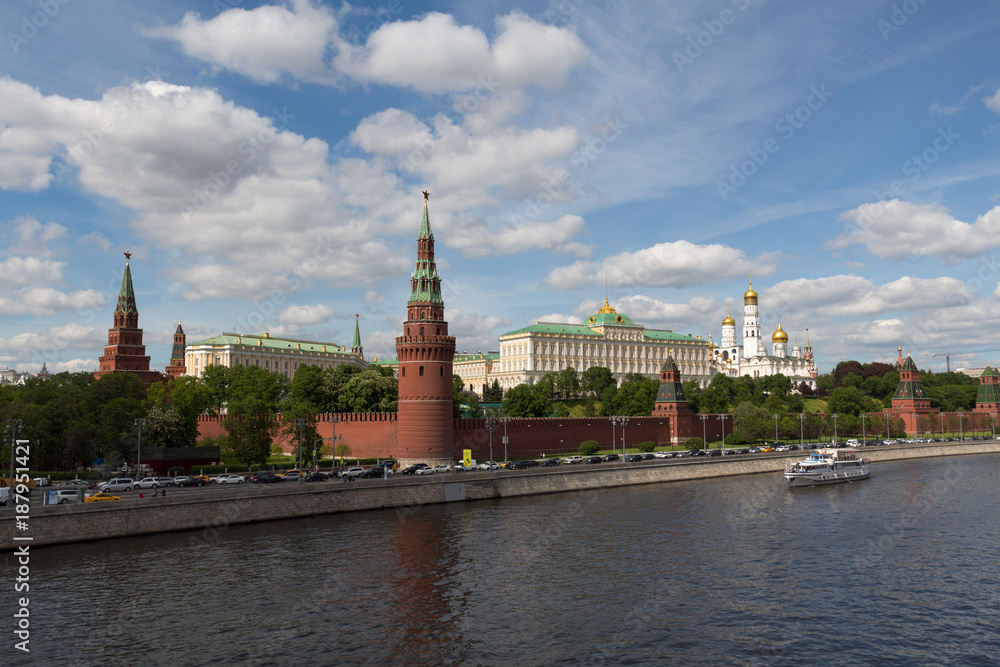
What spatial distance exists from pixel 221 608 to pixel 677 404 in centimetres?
7883

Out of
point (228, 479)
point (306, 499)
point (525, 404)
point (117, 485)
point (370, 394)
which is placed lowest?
point (306, 499)

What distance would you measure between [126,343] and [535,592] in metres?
78.9

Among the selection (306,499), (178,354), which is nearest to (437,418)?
(306,499)

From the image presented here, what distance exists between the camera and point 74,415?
57188mm

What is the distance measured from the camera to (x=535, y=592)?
2819cm

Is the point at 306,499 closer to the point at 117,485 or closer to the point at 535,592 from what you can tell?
the point at 117,485

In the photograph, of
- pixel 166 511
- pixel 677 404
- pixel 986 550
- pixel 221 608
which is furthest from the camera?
pixel 677 404

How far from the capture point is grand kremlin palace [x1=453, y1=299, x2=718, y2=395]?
15625 centimetres

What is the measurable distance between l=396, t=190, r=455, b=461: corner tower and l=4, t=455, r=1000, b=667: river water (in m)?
22.0

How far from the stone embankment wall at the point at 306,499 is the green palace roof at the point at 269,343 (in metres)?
110

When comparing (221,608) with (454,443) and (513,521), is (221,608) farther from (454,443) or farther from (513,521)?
(454,443)

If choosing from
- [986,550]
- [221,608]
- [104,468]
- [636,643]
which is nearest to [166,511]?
[221,608]

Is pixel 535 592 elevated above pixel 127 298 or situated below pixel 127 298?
below

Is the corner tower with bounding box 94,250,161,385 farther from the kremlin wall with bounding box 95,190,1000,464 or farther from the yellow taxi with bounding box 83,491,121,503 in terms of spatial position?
the yellow taxi with bounding box 83,491,121,503
